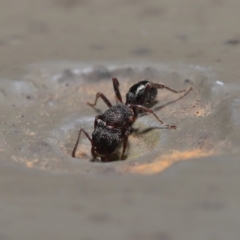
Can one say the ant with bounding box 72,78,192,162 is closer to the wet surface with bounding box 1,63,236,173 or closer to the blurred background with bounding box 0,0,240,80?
the wet surface with bounding box 1,63,236,173

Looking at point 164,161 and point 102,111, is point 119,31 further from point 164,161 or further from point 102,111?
point 164,161

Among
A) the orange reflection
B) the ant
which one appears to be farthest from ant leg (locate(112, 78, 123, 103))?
the orange reflection

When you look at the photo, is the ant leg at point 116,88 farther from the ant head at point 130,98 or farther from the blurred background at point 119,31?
Result: the blurred background at point 119,31

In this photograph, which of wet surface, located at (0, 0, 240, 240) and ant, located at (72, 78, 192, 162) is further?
ant, located at (72, 78, 192, 162)

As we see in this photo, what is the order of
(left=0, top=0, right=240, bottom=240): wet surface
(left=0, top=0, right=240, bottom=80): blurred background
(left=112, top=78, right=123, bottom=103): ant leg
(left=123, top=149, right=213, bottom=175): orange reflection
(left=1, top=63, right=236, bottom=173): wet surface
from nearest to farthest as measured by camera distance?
(left=0, top=0, right=240, bottom=240): wet surface
(left=123, top=149, right=213, bottom=175): orange reflection
(left=1, top=63, right=236, bottom=173): wet surface
(left=112, top=78, right=123, bottom=103): ant leg
(left=0, top=0, right=240, bottom=80): blurred background

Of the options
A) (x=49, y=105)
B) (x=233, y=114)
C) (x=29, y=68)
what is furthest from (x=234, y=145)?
(x=29, y=68)

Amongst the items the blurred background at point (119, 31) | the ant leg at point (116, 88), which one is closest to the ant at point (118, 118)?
the ant leg at point (116, 88)

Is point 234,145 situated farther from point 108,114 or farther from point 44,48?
point 44,48
